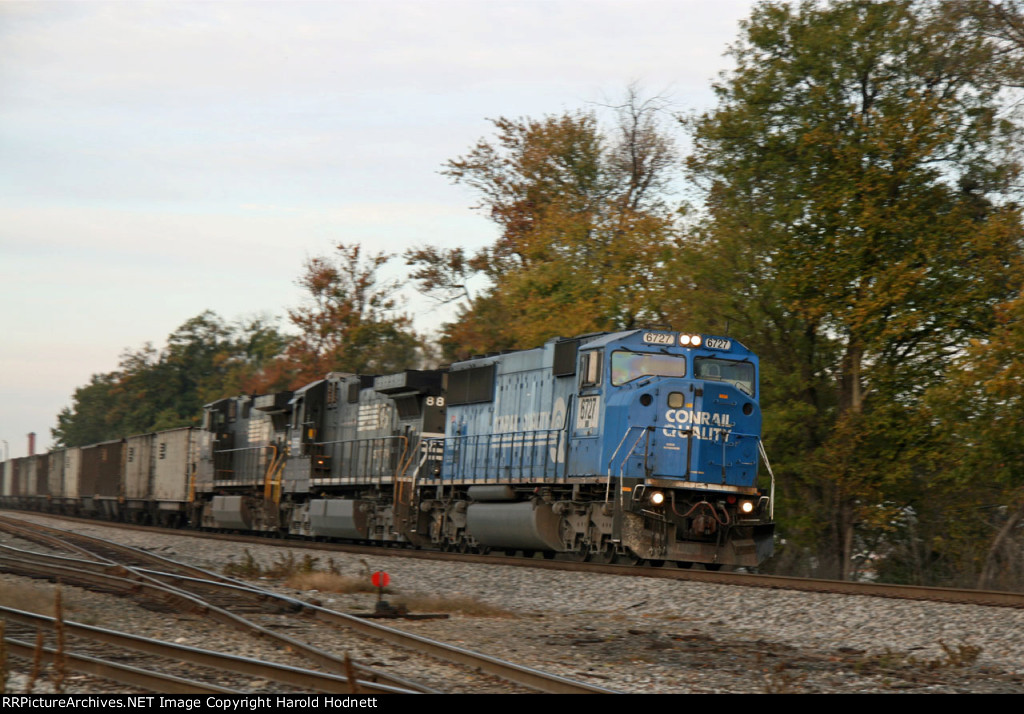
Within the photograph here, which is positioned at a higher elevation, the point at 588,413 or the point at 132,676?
the point at 588,413

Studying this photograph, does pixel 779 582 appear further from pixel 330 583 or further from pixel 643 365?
pixel 330 583

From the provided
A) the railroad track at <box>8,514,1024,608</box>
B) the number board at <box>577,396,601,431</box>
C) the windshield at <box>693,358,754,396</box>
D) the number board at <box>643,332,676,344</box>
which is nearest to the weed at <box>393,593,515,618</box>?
the railroad track at <box>8,514,1024,608</box>

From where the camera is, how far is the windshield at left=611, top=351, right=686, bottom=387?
16141mm

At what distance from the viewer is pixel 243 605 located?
452 inches

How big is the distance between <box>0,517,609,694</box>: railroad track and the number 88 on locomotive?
214 inches

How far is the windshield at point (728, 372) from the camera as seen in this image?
16.4 meters

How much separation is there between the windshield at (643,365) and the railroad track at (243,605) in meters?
6.29

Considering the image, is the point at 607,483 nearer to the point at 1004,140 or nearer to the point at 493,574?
the point at 493,574

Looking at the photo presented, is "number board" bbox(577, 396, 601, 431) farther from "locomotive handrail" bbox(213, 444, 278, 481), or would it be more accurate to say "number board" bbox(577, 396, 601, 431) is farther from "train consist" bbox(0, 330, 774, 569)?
"locomotive handrail" bbox(213, 444, 278, 481)

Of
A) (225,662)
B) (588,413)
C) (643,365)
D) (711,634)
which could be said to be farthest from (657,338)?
A: (225,662)

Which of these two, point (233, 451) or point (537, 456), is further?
point (233, 451)

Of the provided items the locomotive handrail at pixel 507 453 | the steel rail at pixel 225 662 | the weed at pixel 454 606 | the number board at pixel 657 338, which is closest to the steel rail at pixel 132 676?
the steel rail at pixel 225 662

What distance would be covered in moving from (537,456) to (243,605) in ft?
23.9

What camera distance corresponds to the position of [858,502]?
801 inches
